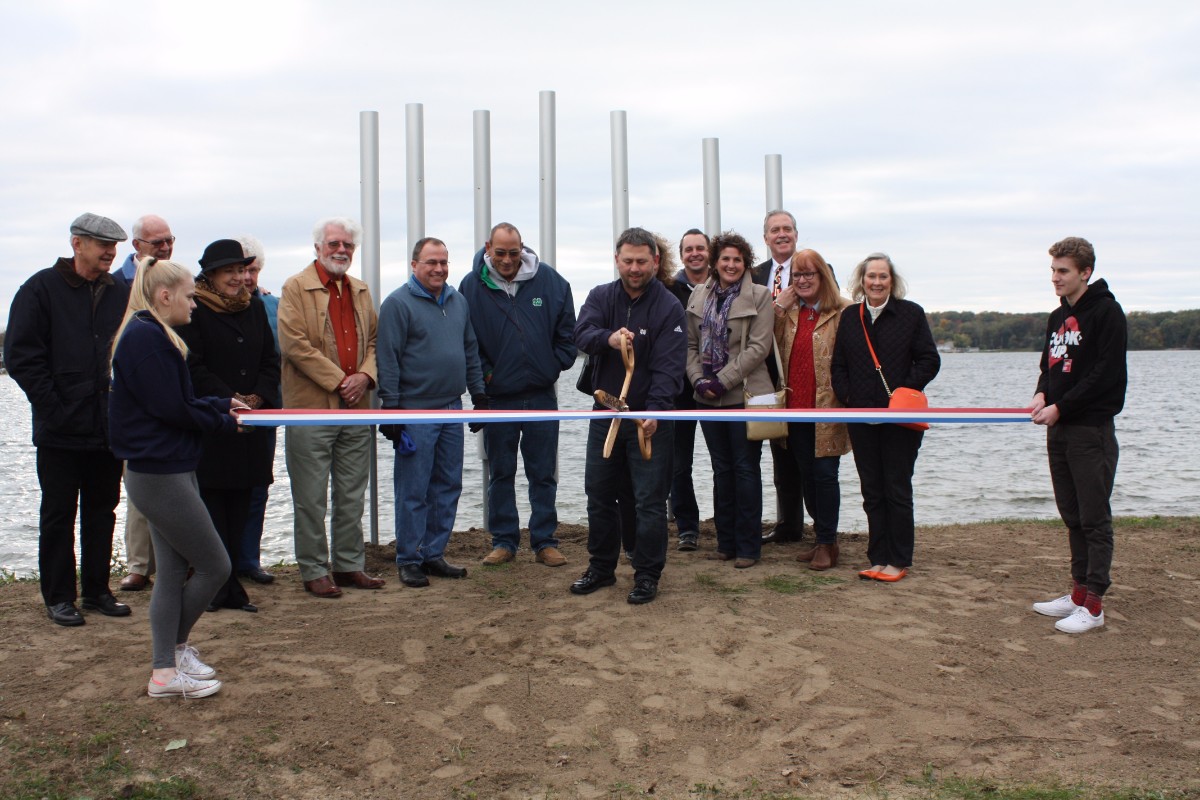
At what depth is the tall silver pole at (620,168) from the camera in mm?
8094

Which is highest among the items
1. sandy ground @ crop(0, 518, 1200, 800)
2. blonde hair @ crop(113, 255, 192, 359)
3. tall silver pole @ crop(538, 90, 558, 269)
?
tall silver pole @ crop(538, 90, 558, 269)

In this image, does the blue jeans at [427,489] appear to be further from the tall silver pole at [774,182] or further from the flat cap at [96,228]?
the tall silver pole at [774,182]

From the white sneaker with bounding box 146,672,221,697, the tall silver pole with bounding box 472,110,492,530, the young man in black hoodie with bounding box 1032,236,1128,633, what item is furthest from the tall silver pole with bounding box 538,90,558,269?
the white sneaker with bounding box 146,672,221,697

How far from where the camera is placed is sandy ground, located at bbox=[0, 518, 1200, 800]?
3645 mm

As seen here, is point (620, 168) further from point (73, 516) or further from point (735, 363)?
point (73, 516)

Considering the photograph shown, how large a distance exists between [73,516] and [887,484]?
4.55m

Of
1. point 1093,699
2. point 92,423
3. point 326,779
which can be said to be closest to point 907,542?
point 1093,699

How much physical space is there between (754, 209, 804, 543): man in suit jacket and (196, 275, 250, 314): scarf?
3.28m

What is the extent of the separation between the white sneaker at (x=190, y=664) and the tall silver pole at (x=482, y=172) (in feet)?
13.7

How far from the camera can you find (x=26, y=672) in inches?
172

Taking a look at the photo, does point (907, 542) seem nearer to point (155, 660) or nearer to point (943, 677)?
point (943, 677)

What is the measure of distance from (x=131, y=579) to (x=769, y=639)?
369 cm

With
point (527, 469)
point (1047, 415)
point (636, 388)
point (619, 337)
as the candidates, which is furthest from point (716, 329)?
point (1047, 415)

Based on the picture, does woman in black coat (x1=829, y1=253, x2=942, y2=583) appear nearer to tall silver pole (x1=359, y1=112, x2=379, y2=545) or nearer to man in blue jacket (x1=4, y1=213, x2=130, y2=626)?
tall silver pole (x1=359, y1=112, x2=379, y2=545)
